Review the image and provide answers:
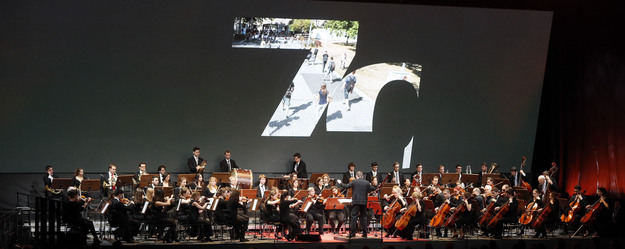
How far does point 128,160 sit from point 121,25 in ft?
10.8

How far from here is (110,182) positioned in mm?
15953

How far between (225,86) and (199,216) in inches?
166

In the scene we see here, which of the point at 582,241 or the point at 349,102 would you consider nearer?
the point at 582,241

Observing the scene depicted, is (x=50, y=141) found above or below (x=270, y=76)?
below

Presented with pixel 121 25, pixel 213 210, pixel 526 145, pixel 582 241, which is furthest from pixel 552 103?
pixel 121 25

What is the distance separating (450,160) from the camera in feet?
65.0

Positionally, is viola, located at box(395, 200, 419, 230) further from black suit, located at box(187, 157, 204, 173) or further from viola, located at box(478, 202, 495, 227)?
black suit, located at box(187, 157, 204, 173)

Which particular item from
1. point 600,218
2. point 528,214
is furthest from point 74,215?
point 600,218

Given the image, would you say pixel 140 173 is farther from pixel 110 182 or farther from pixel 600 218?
→ pixel 600 218

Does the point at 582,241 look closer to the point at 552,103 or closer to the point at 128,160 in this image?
the point at 552,103

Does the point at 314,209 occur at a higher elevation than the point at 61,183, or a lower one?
lower

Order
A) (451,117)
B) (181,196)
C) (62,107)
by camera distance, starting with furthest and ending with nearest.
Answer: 1. (451,117)
2. (62,107)
3. (181,196)

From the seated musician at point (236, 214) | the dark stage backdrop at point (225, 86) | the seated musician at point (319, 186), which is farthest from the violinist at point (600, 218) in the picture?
the seated musician at point (236, 214)

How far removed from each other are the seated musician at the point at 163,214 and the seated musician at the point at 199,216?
1.32 ft
